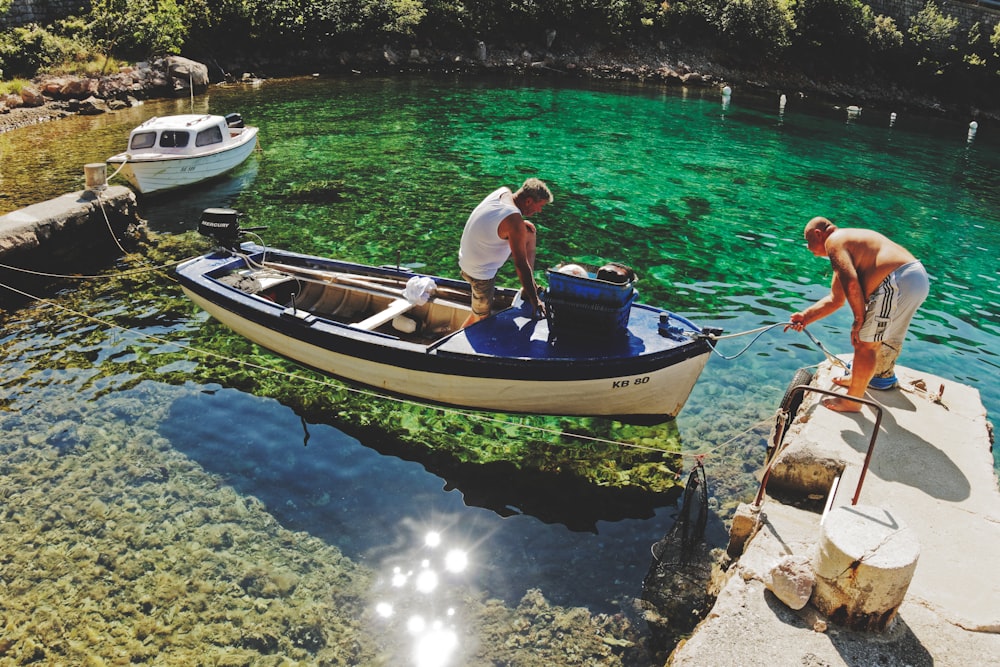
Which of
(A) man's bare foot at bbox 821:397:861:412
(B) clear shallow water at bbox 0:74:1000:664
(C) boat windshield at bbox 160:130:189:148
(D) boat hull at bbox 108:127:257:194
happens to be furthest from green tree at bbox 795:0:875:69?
(A) man's bare foot at bbox 821:397:861:412

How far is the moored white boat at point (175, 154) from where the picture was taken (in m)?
15.9

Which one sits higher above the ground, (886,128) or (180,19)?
(180,19)

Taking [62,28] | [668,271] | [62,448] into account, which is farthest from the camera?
[62,28]

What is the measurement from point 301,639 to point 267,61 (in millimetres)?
38154

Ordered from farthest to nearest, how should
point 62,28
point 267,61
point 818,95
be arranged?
point 818,95
point 267,61
point 62,28

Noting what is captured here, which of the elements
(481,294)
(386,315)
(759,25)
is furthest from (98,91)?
(759,25)

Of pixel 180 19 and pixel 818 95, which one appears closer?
pixel 180 19

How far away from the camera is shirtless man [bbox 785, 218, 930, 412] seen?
6.72 m

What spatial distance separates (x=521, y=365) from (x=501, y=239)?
5.40 ft

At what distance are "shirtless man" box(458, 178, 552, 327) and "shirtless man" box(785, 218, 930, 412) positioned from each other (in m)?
3.07

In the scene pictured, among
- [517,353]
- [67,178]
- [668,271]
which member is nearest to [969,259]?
[668,271]

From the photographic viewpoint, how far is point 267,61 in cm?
3706

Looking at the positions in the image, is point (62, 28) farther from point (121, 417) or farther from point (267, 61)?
point (121, 417)

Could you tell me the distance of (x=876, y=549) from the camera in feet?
14.0
